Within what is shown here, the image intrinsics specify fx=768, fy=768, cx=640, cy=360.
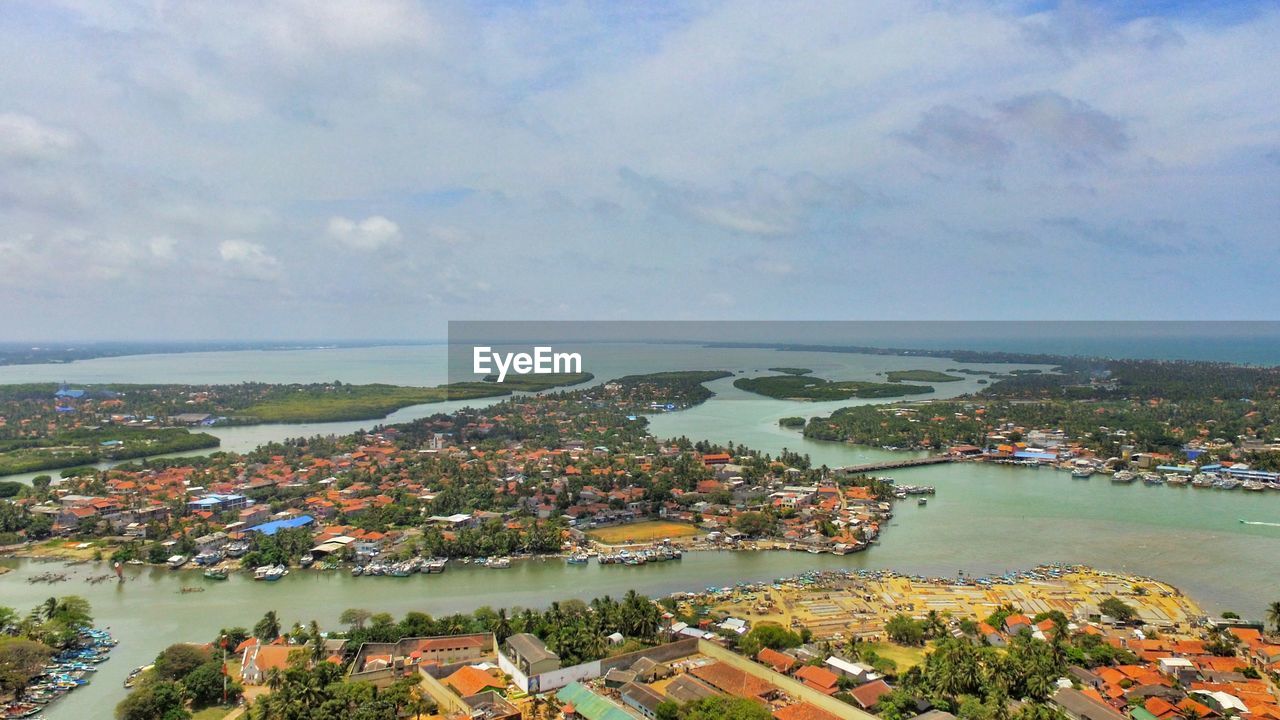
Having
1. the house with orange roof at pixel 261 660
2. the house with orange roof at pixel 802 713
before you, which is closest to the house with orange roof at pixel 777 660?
the house with orange roof at pixel 802 713

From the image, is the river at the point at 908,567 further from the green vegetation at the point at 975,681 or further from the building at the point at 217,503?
the green vegetation at the point at 975,681

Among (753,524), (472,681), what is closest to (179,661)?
(472,681)

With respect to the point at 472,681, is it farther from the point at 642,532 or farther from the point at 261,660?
the point at 642,532

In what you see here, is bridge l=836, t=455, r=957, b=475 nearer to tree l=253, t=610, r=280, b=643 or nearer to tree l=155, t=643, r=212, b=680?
tree l=253, t=610, r=280, b=643

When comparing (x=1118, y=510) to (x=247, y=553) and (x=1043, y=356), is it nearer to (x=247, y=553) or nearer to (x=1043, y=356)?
(x=247, y=553)

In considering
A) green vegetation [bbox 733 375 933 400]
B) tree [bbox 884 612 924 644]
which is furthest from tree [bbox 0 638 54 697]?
green vegetation [bbox 733 375 933 400]
